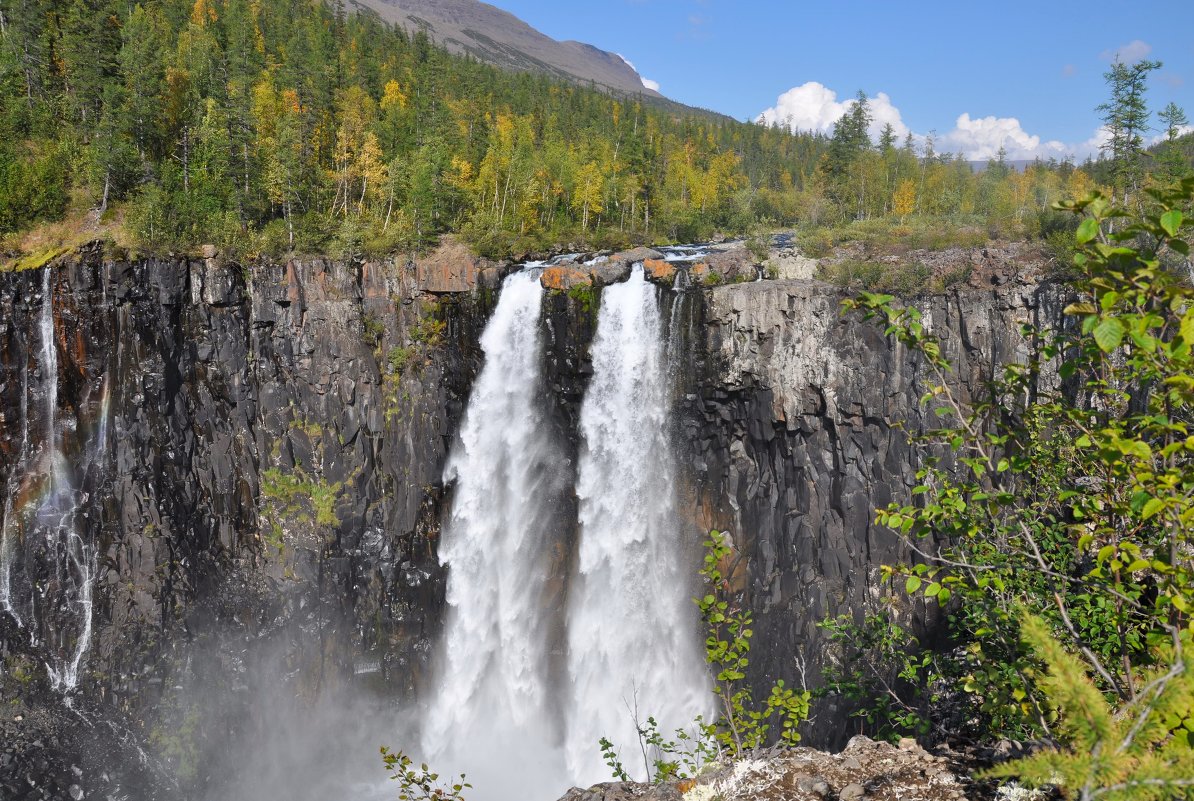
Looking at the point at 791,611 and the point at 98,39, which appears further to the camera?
the point at 98,39

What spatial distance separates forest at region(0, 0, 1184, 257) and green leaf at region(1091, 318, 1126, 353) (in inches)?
993

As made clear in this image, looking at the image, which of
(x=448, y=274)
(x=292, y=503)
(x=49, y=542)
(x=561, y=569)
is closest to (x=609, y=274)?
(x=448, y=274)

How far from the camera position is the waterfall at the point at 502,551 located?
23.9m

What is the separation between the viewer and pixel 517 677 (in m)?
24.1

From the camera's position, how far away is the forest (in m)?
25.6

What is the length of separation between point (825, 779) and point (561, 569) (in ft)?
63.4

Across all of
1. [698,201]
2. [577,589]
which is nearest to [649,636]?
[577,589]

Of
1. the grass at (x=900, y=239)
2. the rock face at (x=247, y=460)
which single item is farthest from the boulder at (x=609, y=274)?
the grass at (x=900, y=239)

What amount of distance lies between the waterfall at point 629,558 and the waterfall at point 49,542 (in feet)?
54.0

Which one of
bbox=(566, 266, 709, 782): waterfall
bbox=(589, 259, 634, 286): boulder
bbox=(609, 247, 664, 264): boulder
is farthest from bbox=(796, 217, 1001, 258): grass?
bbox=(566, 266, 709, 782): waterfall

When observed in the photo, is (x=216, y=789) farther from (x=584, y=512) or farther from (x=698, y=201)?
(x=698, y=201)

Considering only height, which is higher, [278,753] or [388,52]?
[388,52]

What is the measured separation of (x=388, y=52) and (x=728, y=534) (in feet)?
183

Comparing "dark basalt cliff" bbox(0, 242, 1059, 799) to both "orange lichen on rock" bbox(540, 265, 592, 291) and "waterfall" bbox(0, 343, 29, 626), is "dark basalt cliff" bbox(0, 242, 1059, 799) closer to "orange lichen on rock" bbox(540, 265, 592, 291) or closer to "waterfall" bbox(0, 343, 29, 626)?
"waterfall" bbox(0, 343, 29, 626)
